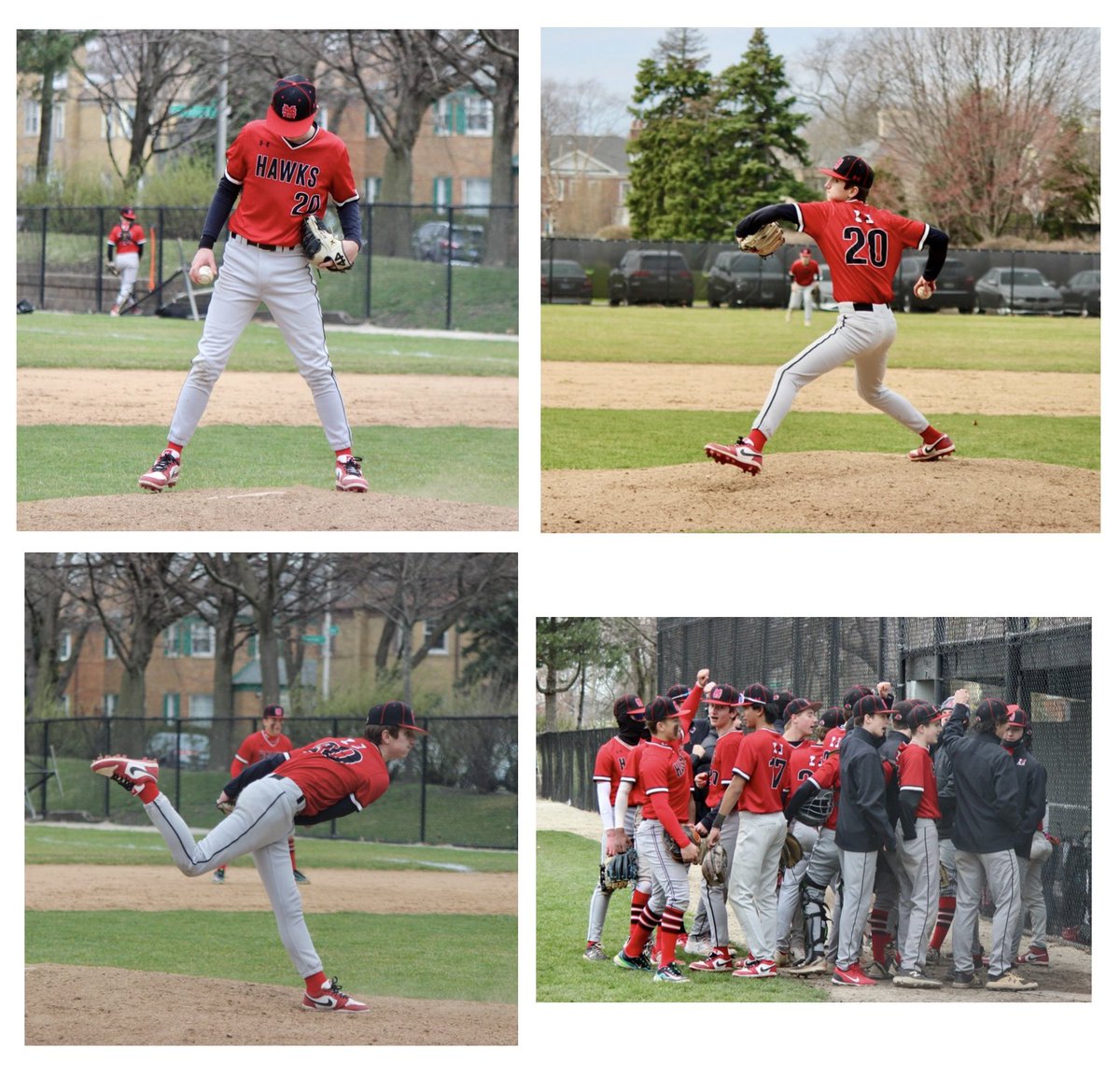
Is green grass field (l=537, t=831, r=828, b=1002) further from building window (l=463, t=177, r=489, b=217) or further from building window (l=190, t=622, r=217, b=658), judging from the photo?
building window (l=463, t=177, r=489, b=217)

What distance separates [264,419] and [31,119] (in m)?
29.5

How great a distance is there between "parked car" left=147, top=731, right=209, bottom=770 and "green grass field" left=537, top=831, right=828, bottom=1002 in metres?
11.8

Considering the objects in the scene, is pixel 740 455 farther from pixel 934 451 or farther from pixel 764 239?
pixel 934 451

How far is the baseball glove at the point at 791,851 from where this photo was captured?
21.8 feet

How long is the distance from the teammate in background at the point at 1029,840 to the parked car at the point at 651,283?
20.7 m

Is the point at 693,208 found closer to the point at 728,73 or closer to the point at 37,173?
the point at 728,73

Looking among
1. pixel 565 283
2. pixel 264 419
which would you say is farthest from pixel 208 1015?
pixel 565 283

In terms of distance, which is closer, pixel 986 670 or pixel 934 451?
pixel 986 670

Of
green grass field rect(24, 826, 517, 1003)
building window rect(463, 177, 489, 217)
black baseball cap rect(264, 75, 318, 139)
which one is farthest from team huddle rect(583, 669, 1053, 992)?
building window rect(463, 177, 489, 217)

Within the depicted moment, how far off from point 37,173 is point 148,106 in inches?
153

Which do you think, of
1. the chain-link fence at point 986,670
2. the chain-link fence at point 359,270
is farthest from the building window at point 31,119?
the chain-link fence at point 986,670

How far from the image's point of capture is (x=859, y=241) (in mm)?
7051

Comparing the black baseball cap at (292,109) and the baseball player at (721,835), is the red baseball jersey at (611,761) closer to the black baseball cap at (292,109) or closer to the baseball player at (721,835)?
the baseball player at (721,835)

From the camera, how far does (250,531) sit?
6578 millimetres
